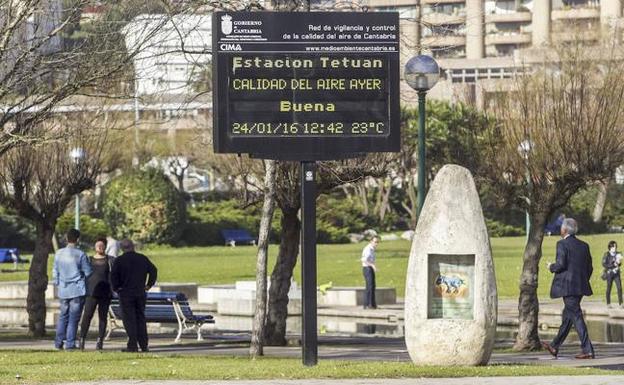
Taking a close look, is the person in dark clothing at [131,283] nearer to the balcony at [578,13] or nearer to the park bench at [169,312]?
the park bench at [169,312]

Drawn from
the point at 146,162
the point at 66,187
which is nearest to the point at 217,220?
the point at 146,162

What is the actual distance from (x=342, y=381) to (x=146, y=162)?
54.2 meters

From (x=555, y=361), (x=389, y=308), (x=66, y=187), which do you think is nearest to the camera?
(x=555, y=361)

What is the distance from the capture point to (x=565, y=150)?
2458 centimetres

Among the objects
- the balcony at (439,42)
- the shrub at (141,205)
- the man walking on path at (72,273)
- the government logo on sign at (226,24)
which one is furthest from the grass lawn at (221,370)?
the shrub at (141,205)

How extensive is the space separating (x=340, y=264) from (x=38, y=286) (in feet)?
81.2

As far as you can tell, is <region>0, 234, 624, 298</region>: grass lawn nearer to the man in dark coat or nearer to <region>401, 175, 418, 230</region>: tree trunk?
<region>401, 175, 418, 230</region>: tree trunk

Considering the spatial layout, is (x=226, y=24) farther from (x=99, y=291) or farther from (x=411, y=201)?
(x=411, y=201)

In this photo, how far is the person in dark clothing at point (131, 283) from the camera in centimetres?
2230

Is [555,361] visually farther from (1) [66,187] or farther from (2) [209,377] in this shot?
(1) [66,187]

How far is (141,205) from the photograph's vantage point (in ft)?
204

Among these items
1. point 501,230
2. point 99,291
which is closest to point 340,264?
point 501,230

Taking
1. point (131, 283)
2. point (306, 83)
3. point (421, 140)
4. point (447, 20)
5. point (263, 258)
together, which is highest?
point (447, 20)

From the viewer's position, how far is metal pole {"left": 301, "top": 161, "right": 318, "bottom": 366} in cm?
1798
